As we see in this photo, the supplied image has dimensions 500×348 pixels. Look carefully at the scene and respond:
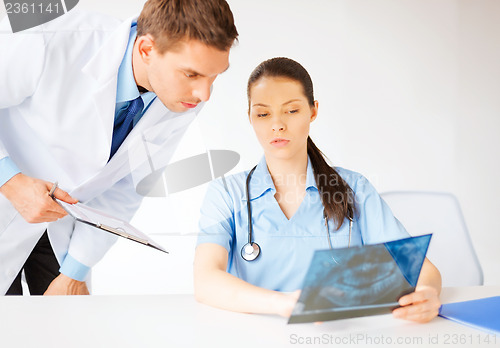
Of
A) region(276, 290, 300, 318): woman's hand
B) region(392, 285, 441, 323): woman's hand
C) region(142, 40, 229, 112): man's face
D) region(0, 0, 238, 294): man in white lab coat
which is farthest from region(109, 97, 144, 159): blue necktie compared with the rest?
region(392, 285, 441, 323): woman's hand

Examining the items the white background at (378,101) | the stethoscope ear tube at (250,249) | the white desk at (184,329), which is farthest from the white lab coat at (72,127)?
the white background at (378,101)

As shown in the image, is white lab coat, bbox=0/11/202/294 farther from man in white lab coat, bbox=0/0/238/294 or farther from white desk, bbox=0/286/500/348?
white desk, bbox=0/286/500/348

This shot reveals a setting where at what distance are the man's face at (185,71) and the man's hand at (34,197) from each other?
0.99ft

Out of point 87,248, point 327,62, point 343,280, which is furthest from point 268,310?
point 327,62

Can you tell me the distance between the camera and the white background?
249 cm

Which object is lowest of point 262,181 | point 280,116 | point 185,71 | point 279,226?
point 279,226

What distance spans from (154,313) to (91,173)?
548mm

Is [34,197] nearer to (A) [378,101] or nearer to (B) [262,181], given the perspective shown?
(B) [262,181]

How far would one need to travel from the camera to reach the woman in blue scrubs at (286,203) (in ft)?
3.83

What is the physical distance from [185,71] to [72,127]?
1.07 feet

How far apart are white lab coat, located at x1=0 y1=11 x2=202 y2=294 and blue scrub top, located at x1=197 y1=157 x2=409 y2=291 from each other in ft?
0.74

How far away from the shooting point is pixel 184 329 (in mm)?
749

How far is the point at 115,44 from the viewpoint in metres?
1.19

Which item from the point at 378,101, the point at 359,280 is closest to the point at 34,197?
the point at 359,280
